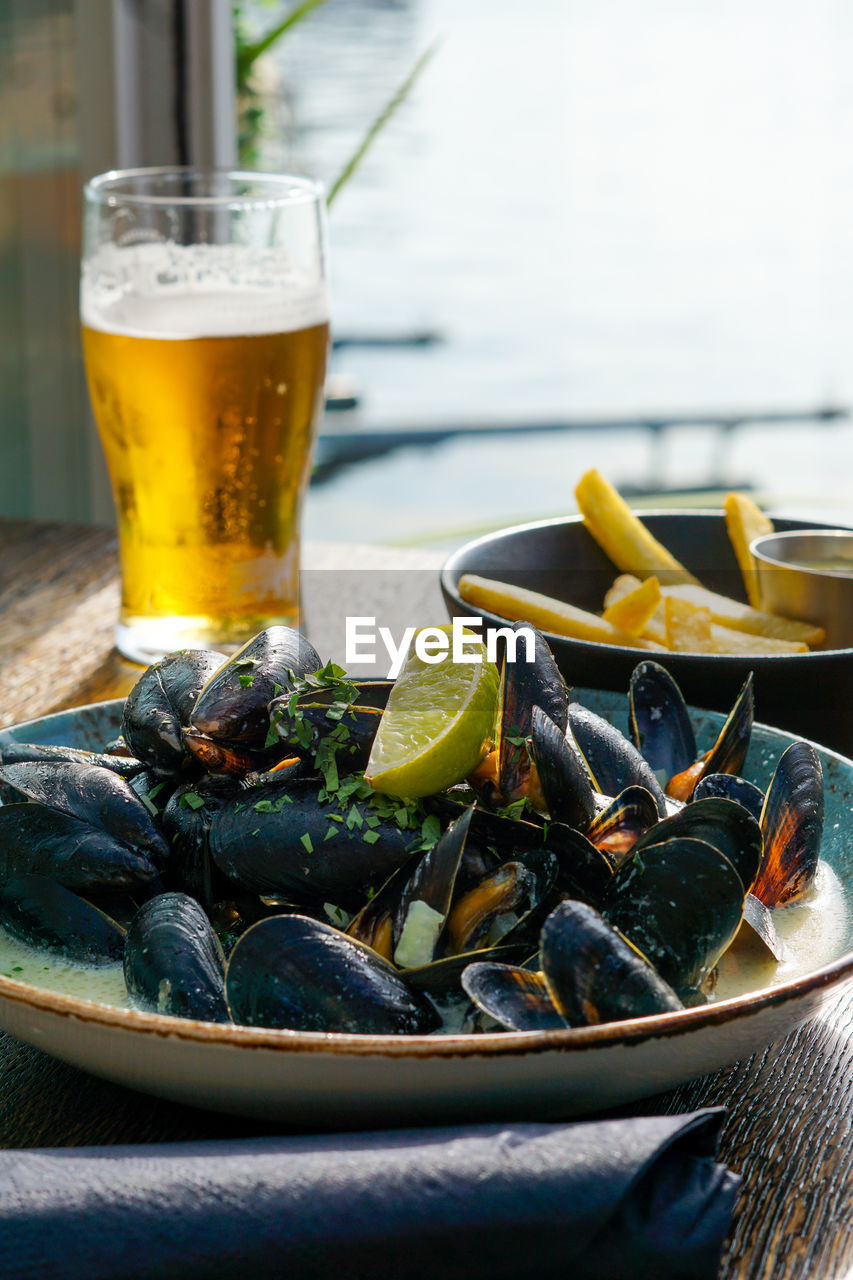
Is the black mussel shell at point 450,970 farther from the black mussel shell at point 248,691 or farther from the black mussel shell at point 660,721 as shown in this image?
the black mussel shell at point 660,721

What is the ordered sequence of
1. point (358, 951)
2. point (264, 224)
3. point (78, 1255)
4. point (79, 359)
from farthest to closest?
point (79, 359), point (264, 224), point (358, 951), point (78, 1255)

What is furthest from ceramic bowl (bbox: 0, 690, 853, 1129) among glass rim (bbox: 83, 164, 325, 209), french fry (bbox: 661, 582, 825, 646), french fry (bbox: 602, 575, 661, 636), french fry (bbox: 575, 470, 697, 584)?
glass rim (bbox: 83, 164, 325, 209)

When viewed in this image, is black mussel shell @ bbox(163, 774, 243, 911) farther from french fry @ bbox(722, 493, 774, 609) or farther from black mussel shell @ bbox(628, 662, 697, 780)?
french fry @ bbox(722, 493, 774, 609)

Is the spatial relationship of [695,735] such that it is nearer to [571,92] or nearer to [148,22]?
[148,22]

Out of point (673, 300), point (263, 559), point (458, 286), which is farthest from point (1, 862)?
point (673, 300)

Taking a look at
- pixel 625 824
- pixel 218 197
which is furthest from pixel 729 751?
pixel 218 197

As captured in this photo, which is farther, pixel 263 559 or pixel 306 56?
pixel 306 56

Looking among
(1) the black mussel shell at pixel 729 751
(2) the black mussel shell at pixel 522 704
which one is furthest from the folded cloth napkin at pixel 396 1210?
(1) the black mussel shell at pixel 729 751

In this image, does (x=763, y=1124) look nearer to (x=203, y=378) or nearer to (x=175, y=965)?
(x=175, y=965)
